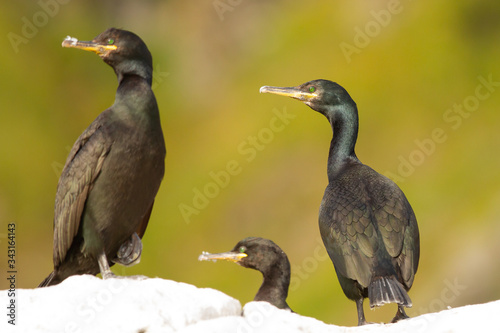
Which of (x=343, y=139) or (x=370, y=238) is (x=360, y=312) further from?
(x=343, y=139)

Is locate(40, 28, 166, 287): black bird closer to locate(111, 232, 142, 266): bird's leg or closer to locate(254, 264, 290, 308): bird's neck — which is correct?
locate(111, 232, 142, 266): bird's leg

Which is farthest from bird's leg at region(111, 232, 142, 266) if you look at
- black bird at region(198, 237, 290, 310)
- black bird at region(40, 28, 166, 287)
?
black bird at region(198, 237, 290, 310)

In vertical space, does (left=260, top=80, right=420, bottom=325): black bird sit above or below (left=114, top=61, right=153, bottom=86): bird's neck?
below

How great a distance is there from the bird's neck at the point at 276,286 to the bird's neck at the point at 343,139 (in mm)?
1042

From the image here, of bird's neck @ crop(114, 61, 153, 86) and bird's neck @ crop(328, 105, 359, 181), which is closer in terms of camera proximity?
bird's neck @ crop(114, 61, 153, 86)

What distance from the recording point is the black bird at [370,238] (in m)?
6.59

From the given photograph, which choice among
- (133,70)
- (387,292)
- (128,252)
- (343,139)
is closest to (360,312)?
(387,292)

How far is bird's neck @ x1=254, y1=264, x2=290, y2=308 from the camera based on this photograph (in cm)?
766

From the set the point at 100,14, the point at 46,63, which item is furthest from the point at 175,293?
the point at 100,14

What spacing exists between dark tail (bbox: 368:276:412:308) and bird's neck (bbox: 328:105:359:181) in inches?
64.8

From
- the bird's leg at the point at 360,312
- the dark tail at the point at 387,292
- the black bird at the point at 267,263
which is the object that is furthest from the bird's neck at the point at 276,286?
the dark tail at the point at 387,292

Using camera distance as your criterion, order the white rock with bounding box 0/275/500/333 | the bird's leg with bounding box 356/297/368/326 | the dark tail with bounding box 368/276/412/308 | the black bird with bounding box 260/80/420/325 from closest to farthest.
Answer: 1. the white rock with bounding box 0/275/500/333
2. the dark tail with bounding box 368/276/412/308
3. the black bird with bounding box 260/80/420/325
4. the bird's leg with bounding box 356/297/368/326

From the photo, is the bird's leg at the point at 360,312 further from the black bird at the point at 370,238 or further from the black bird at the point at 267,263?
the black bird at the point at 267,263

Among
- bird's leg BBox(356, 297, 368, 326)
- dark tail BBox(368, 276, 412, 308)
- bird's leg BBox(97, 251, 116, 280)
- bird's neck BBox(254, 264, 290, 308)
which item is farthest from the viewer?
bird's neck BBox(254, 264, 290, 308)
